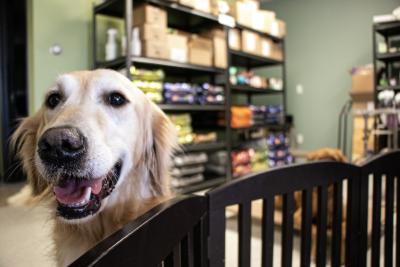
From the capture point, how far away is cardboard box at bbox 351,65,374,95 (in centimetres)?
404

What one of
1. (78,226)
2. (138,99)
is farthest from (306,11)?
(78,226)

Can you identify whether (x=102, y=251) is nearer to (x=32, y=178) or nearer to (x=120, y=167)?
(x=120, y=167)

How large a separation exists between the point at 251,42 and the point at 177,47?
1338 millimetres

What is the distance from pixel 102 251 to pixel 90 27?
314 centimetres

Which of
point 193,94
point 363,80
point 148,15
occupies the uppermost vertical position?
point 148,15

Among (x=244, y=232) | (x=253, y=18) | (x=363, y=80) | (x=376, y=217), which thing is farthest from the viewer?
(x=363, y=80)

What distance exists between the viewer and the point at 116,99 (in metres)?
0.94

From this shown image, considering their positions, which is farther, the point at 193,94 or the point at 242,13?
the point at 242,13

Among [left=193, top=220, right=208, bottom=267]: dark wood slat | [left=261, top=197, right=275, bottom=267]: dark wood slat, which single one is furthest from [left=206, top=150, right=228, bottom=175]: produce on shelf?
[left=193, top=220, right=208, bottom=267]: dark wood slat

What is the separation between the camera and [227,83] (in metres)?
3.54

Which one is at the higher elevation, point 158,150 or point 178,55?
point 178,55

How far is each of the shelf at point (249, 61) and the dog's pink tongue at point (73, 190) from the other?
3.22 m

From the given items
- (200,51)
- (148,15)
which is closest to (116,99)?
(148,15)

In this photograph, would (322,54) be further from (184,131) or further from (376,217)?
(376,217)
